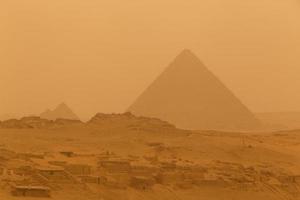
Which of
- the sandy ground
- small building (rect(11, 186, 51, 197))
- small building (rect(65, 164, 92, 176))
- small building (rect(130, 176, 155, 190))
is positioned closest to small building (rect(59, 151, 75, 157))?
the sandy ground

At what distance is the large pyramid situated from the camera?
38.2m

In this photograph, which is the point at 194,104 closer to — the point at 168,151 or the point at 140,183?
the point at 168,151

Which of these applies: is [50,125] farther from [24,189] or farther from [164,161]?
[24,189]

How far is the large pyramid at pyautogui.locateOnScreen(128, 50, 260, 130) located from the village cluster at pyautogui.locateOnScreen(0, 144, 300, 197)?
846 inches

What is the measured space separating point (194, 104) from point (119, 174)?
25653mm

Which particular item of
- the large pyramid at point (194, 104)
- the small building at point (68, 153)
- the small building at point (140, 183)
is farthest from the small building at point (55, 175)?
the large pyramid at point (194, 104)

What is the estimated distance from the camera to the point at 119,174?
522 inches

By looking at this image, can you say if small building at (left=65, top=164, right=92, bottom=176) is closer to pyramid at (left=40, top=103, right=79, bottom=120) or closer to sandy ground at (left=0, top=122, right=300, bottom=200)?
sandy ground at (left=0, top=122, right=300, bottom=200)

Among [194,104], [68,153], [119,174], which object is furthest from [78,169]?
[194,104]

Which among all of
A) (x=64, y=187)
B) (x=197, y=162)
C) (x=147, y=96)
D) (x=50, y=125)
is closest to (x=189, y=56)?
(x=147, y=96)

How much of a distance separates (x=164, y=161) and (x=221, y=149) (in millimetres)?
3826

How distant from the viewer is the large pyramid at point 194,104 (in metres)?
38.2

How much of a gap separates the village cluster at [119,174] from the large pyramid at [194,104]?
21489 mm

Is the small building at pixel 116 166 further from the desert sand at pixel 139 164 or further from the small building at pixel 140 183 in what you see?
the small building at pixel 140 183
